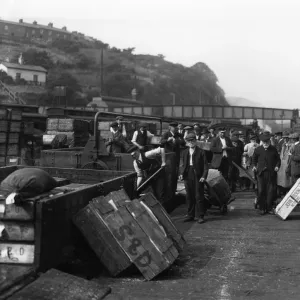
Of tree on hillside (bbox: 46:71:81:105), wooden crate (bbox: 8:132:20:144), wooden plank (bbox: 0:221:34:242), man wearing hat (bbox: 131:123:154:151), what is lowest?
wooden plank (bbox: 0:221:34:242)

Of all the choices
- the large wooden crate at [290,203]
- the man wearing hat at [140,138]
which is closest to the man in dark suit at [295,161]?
the large wooden crate at [290,203]

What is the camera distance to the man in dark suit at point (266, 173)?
1182cm

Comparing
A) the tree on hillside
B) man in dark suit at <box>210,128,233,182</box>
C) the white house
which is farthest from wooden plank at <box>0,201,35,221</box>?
the white house

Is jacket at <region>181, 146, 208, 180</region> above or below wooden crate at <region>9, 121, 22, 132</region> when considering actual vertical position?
below

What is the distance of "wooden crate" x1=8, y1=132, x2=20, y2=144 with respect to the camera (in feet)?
63.7

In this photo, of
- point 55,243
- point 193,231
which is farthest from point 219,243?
point 55,243

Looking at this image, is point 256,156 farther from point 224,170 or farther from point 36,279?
point 36,279

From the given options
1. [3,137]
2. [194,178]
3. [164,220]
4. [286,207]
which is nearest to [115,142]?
[194,178]

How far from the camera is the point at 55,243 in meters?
6.10

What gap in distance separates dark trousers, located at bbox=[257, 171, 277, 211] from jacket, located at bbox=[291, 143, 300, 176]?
0.77 metres

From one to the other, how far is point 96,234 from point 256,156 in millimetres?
6429

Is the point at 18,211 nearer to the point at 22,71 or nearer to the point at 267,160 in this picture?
the point at 267,160

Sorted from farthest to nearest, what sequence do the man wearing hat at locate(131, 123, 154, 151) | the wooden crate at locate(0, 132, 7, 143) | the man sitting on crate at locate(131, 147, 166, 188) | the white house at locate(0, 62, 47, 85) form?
the white house at locate(0, 62, 47, 85), the wooden crate at locate(0, 132, 7, 143), the man wearing hat at locate(131, 123, 154, 151), the man sitting on crate at locate(131, 147, 166, 188)

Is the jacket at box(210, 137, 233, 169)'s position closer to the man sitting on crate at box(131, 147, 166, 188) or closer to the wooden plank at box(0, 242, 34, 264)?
the man sitting on crate at box(131, 147, 166, 188)
